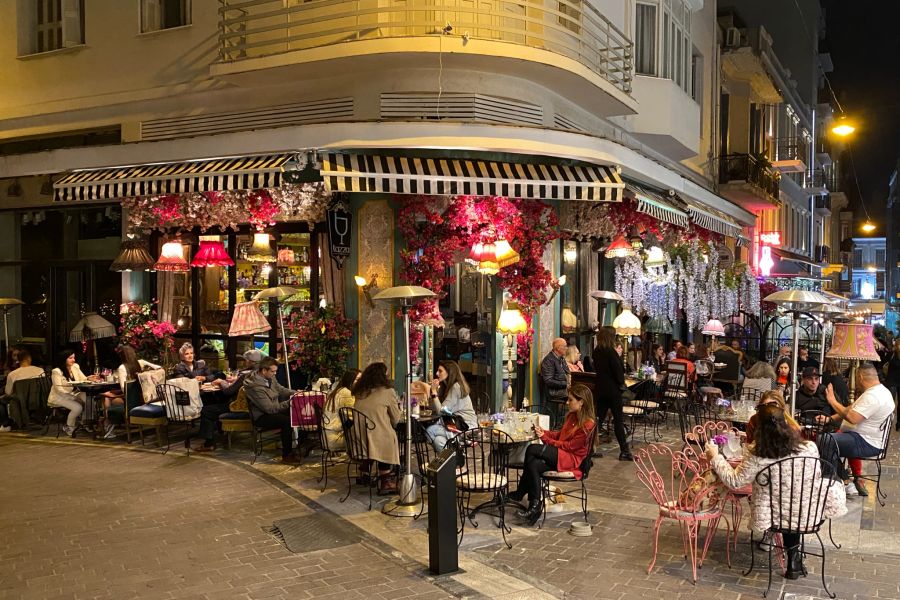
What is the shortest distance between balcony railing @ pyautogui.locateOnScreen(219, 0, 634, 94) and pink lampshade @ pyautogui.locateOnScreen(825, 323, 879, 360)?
5.95 m

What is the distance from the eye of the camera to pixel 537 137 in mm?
11938

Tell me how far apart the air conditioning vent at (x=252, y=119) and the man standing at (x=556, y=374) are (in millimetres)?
5172

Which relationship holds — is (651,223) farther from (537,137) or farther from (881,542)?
(881,542)

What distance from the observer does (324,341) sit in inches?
513

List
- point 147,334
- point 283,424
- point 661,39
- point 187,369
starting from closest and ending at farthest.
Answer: point 283,424 < point 187,369 < point 147,334 < point 661,39

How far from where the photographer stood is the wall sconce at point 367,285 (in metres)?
12.9

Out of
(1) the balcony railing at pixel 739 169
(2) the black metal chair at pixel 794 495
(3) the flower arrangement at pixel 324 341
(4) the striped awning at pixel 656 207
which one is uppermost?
(1) the balcony railing at pixel 739 169

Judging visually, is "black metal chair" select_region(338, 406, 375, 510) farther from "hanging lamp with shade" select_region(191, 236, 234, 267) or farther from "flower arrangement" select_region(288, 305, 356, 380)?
"hanging lamp with shade" select_region(191, 236, 234, 267)

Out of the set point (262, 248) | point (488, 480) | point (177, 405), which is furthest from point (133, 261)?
point (488, 480)

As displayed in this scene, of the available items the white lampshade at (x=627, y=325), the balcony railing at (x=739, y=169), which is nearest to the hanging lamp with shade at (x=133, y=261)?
the white lampshade at (x=627, y=325)

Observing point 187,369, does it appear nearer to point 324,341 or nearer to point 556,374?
point 324,341

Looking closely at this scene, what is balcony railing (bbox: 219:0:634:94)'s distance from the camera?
11898 mm

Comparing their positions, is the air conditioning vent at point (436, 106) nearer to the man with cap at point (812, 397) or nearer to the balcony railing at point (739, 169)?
the man with cap at point (812, 397)

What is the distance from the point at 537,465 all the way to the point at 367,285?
541 centimetres
